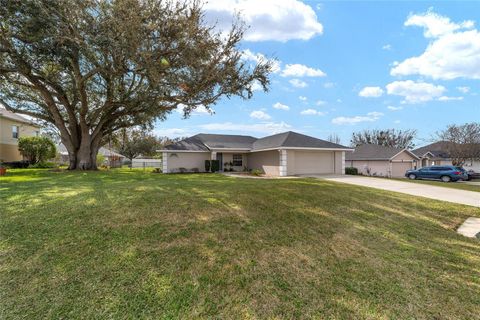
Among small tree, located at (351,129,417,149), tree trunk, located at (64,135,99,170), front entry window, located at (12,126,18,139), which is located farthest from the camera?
small tree, located at (351,129,417,149)

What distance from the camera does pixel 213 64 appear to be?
12.5m

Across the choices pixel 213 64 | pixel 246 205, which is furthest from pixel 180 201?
pixel 213 64

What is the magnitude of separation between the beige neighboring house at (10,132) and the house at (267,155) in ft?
47.0

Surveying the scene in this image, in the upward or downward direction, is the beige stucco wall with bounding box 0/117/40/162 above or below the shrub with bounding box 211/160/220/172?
above

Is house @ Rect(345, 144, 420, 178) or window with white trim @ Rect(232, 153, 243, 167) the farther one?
house @ Rect(345, 144, 420, 178)

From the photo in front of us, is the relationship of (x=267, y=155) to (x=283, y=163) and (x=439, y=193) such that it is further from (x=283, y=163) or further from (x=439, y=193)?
(x=439, y=193)

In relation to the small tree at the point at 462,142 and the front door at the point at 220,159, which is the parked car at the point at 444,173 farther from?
the front door at the point at 220,159

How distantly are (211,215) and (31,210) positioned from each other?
3886 millimetres

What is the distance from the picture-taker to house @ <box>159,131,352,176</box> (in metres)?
20.5

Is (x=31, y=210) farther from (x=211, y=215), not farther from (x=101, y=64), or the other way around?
(x=101, y=64)

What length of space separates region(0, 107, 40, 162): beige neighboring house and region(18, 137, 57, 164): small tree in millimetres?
1139

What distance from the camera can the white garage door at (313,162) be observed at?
21159mm

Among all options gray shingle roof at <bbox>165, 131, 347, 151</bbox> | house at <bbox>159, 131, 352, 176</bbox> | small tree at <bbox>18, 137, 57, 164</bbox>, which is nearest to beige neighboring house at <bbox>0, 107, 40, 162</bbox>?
small tree at <bbox>18, 137, 57, 164</bbox>

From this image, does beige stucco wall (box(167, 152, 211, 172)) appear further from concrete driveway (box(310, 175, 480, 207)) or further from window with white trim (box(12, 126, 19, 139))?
window with white trim (box(12, 126, 19, 139))
